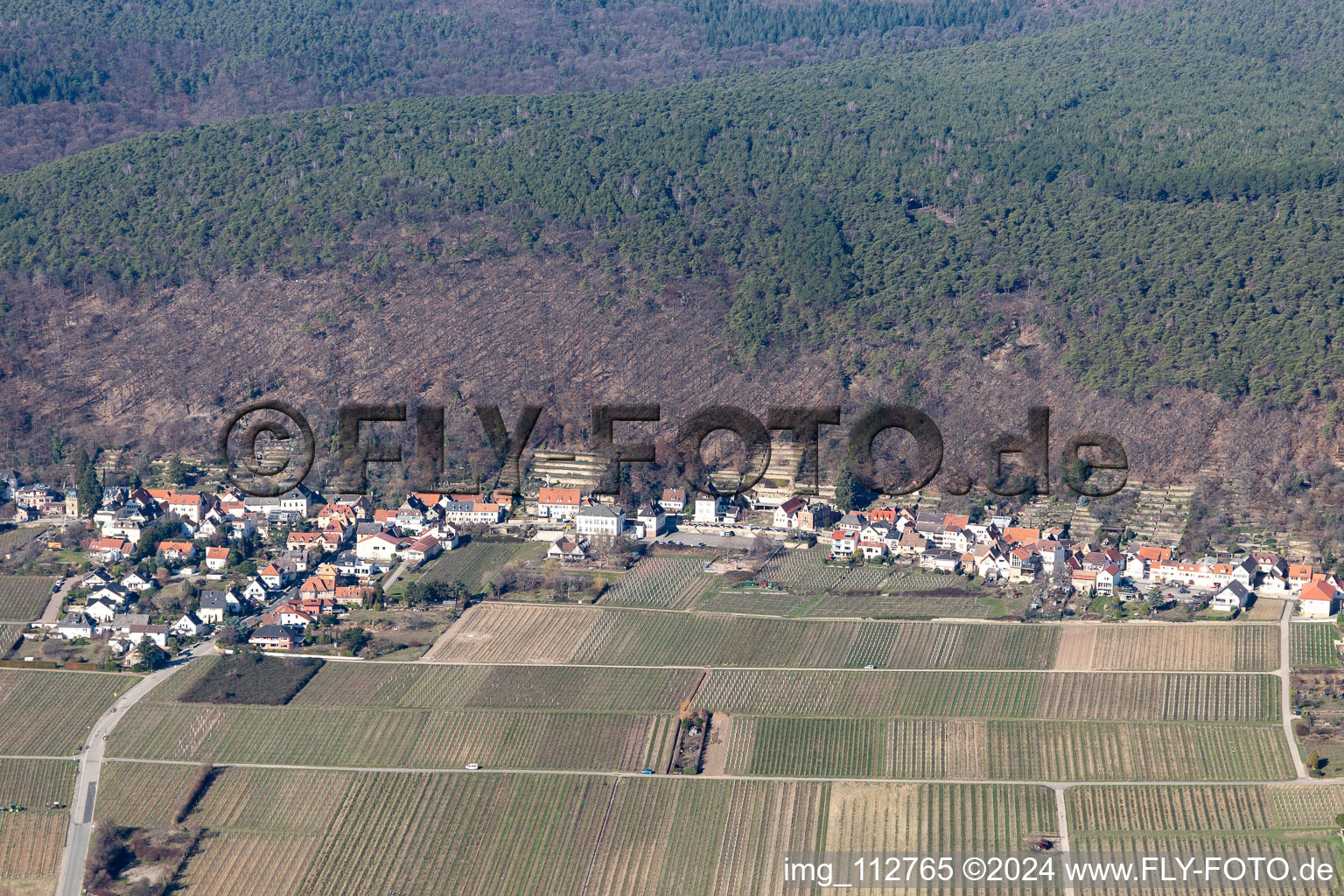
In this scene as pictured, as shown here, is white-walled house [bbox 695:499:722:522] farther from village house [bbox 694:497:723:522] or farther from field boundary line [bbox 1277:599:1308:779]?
field boundary line [bbox 1277:599:1308:779]

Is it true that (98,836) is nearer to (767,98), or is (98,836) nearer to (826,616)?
(826,616)

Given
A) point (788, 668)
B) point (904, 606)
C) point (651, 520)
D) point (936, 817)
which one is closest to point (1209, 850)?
point (936, 817)

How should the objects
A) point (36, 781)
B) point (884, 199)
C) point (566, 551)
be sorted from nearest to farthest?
point (36, 781), point (566, 551), point (884, 199)

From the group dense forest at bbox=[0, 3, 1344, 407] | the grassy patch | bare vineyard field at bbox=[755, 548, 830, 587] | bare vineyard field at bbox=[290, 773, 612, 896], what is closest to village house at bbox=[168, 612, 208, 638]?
the grassy patch

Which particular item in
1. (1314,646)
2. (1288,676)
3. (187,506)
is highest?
(187,506)

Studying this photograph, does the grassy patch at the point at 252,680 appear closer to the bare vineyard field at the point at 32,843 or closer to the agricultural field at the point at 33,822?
the agricultural field at the point at 33,822

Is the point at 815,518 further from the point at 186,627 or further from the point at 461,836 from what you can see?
the point at 461,836
